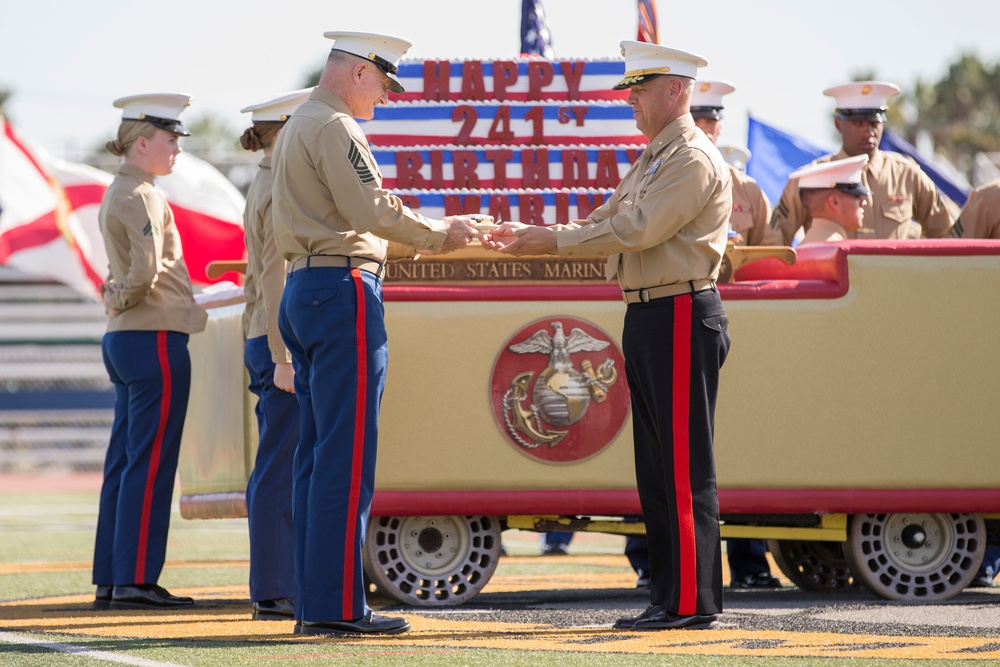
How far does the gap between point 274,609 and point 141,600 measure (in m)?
0.82

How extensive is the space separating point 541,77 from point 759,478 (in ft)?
6.34

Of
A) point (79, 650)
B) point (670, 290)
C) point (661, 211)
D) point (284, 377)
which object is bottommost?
point (79, 650)

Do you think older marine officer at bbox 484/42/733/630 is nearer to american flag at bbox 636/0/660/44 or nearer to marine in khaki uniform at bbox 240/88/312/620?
marine in khaki uniform at bbox 240/88/312/620

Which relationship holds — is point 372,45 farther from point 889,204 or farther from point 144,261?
point 889,204

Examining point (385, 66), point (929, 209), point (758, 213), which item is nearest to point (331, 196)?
point (385, 66)

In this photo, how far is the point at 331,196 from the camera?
5.10 meters

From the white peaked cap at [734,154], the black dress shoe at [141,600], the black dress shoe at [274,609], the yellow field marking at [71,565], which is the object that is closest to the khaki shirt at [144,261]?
the black dress shoe at [141,600]

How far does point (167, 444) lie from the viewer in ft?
22.0

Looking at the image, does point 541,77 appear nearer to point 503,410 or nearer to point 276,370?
point 503,410

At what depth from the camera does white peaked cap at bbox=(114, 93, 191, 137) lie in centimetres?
679

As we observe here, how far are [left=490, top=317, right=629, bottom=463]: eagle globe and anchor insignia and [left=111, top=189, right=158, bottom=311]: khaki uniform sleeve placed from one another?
148 cm

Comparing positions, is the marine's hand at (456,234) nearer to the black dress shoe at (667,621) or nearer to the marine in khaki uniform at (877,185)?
the black dress shoe at (667,621)

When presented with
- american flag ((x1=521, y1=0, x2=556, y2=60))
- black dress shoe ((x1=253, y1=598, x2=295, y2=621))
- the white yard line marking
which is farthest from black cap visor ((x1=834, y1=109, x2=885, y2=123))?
the white yard line marking

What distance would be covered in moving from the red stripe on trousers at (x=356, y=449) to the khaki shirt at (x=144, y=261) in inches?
70.6
